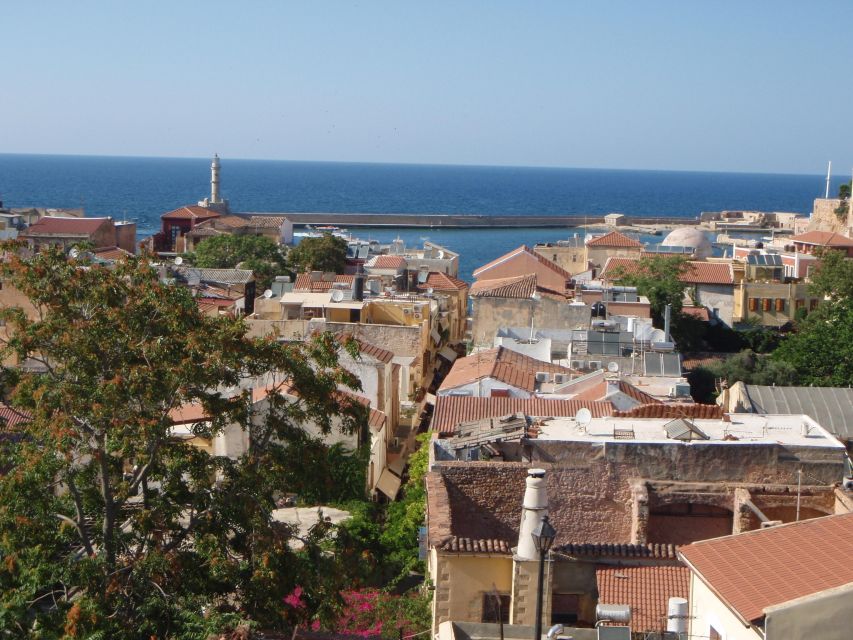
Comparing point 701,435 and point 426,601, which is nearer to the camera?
point 426,601

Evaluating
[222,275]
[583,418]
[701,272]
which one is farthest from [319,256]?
[583,418]

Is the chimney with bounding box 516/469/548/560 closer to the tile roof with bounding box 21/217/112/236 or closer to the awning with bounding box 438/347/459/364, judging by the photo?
the awning with bounding box 438/347/459/364

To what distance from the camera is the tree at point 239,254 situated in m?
48.4

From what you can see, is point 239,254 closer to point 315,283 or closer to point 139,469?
point 315,283

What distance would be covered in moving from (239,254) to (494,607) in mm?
37790

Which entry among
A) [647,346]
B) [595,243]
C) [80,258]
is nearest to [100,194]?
[595,243]

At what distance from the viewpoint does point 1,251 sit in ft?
45.0

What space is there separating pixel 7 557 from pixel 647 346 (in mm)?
19700

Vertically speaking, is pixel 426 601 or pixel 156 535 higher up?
pixel 156 535

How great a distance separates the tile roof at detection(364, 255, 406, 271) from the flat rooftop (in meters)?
28.4

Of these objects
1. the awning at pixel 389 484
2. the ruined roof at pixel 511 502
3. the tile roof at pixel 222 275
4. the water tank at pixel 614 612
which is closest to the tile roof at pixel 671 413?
the ruined roof at pixel 511 502

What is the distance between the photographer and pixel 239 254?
49469mm

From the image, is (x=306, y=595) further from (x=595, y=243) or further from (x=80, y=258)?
(x=595, y=243)

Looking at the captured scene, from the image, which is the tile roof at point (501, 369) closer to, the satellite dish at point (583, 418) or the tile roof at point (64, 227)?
the satellite dish at point (583, 418)
